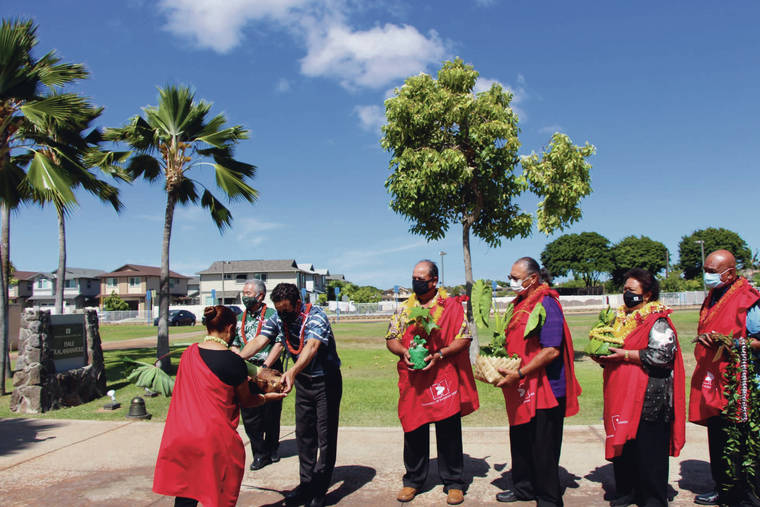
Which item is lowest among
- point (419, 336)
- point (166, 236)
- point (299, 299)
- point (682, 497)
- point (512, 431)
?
point (682, 497)

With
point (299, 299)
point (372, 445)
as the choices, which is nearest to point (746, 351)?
point (299, 299)

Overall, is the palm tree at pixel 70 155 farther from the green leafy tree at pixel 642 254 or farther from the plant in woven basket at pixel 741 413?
the green leafy tree at pixel 642 254

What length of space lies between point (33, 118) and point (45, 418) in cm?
529

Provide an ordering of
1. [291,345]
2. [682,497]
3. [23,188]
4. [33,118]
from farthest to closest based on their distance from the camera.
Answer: [23,188]
[33,118]
[291,345]
[682,497]

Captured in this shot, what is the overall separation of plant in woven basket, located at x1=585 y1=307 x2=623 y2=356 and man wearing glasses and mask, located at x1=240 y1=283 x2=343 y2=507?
2013mm

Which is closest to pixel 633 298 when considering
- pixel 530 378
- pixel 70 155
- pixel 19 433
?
pixel 530 378

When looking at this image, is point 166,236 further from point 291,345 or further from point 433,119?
point 291,345

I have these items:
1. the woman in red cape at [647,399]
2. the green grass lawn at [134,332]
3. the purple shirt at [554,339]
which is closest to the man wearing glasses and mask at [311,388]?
the purple shirt at [554,339]

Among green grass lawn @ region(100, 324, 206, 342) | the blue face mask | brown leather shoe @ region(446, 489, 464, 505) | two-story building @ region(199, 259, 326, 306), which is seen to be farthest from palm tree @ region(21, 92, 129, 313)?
two-story building @ region(199, 259, 326, 306)

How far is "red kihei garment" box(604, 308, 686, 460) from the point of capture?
3.93 meters

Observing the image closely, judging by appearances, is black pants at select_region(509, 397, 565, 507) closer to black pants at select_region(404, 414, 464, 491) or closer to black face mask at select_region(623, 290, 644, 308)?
black pants at select_region(404, 414, 464, 491)

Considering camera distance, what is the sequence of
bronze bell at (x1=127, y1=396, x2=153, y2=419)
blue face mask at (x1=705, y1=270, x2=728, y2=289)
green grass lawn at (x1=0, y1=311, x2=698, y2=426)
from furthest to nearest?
bronze bell at (x1=127, y1=396, x2=153, y2=419) → green grass lawn at (x1=0, y1=311, x2=698, y2=426) → blue face mask at (x1=705, y1=270, x2=728, y2=289)

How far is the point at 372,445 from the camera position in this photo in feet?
19.7

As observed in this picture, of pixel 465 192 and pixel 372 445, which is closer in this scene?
pixel 372 445
